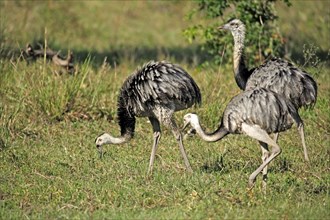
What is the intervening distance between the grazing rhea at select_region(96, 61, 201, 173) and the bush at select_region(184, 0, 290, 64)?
321 cm

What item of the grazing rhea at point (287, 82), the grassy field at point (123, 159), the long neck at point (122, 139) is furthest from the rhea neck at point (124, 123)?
the grazing rhea at point (287, 82)

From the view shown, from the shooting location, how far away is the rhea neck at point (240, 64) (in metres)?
9.02

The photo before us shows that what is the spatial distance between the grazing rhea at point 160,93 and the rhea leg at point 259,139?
96 cm

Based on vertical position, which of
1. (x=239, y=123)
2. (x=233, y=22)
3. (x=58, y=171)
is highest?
(x=233, y=22)

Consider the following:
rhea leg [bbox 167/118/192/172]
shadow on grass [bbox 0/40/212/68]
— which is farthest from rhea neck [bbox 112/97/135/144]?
shadow on grass [bbox 0/40/212/68]

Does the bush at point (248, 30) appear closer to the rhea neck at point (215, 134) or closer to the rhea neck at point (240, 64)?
the rhea neck at point (240, 64)

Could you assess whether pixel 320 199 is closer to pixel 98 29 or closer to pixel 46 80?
pixel 46 80

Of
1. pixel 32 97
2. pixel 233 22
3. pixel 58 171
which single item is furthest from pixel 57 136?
pixel 233 22

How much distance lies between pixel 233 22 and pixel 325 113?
64.0 inches

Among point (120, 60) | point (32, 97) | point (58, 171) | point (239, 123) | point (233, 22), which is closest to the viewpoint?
point (239, 123)

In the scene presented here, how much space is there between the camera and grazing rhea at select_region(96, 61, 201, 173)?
793 cm

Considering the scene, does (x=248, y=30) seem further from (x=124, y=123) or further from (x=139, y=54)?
(x=124, y=123)

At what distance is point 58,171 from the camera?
8.00 metres

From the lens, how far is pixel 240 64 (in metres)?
9.22
